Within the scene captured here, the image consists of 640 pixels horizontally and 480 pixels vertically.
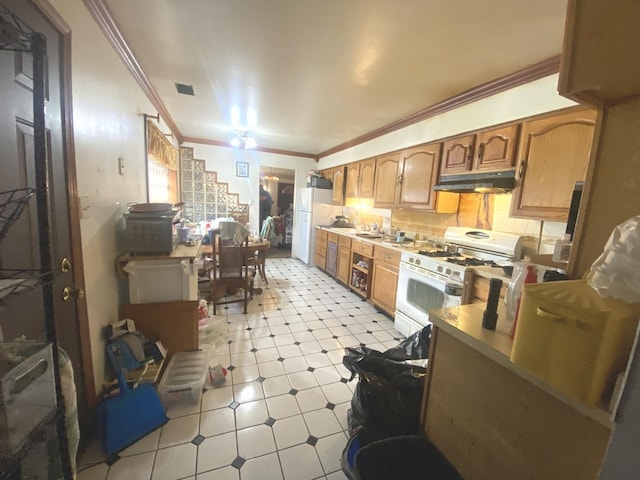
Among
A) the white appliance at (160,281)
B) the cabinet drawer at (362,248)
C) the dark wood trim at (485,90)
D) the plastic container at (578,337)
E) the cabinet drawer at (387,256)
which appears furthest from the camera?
the cabinet drawer at (362,248)

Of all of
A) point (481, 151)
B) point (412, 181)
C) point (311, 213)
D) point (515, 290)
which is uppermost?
point (481, 151)

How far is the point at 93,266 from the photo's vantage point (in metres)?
1.52

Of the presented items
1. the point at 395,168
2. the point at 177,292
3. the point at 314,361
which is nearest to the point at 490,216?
the point at 395,168

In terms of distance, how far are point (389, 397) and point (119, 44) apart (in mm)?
2755

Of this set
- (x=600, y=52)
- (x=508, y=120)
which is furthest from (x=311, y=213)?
(x=600, y=52)

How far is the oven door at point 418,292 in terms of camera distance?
7.70 ft

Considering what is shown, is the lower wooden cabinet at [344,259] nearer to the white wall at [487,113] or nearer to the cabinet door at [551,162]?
the white wall at [487,113]

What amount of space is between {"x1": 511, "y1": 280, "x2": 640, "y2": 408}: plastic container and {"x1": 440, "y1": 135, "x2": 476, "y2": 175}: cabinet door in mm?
2094

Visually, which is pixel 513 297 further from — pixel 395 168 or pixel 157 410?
pixel 395 168

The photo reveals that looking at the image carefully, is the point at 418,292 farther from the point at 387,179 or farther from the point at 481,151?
the point at 387,179

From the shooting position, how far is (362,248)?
361cm

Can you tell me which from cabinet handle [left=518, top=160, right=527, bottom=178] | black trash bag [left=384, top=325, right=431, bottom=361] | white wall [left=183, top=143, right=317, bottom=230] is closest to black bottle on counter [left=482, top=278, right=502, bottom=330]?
black trash bag [left=384, top=325, right=431, bottom=361]

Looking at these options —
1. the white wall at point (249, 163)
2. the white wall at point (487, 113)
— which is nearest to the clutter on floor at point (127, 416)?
the white wall at point (487, 113)

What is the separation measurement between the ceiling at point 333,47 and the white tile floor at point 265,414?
2.40m
